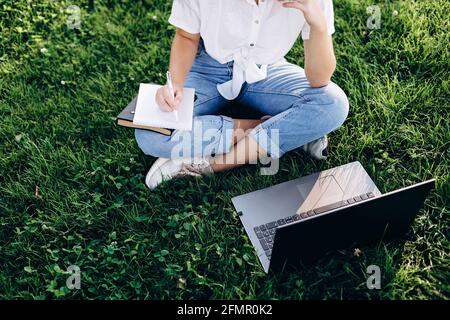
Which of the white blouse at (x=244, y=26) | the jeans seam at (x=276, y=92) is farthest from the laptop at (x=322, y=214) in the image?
the white blouse at (x=244, y=26)

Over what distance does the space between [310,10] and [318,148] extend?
81cm

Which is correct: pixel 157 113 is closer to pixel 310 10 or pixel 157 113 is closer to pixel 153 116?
pixel 153 116

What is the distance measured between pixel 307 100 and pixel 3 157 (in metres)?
1.73

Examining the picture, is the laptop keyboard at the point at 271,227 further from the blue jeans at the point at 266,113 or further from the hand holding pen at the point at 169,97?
the hand holding pen at the point at 169,97

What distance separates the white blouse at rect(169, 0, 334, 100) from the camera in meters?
2.70

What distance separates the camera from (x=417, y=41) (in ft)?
11.6

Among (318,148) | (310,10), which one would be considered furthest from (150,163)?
(310,10)

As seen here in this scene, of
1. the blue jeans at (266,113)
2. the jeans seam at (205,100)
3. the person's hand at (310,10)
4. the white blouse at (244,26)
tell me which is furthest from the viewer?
the jeans seam at (205,100)

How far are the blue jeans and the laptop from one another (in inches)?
9.6

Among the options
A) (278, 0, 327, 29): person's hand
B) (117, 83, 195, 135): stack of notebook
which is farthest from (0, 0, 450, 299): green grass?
(278, 0, 327, 29): person's hand

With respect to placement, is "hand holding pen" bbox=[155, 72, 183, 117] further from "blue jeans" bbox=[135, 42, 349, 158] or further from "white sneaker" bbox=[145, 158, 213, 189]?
"white sneaker" bbox=[145, 158, 213, 189]

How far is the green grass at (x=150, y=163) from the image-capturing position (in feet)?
9.05

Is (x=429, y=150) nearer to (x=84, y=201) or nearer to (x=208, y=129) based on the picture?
(x=208, y=129)

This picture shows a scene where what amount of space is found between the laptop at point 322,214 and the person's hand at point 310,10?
0.82 meters
